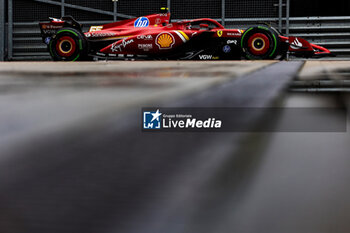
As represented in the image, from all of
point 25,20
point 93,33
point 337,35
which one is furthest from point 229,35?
point 25,20

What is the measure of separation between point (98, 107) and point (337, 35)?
7.88 meters

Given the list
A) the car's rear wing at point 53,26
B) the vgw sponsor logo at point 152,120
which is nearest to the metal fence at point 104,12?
the car's rear wing at point 53,26

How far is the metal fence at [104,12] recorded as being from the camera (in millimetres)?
A: 7434

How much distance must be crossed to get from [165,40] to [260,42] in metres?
1.04

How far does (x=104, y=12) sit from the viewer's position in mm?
7789

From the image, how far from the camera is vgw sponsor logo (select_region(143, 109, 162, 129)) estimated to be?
1.09 feet

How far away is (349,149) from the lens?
35 centimetres

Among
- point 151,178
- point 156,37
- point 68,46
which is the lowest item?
point 151,178

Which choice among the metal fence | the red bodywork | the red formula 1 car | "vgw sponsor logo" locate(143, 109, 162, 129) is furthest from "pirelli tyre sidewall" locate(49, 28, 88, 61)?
"vgw sponsor logo" locate(143, 109, 162, 129)

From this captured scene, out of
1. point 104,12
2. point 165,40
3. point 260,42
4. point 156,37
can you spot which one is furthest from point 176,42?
point 104,12

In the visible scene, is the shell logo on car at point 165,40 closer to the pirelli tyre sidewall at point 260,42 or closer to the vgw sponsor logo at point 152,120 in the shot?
the pirelli tyre sidewall at point 260,42

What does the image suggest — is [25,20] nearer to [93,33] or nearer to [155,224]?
[93,33]

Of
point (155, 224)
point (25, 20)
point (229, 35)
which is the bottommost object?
point (155, 224)

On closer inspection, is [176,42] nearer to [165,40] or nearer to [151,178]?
[165,40]
